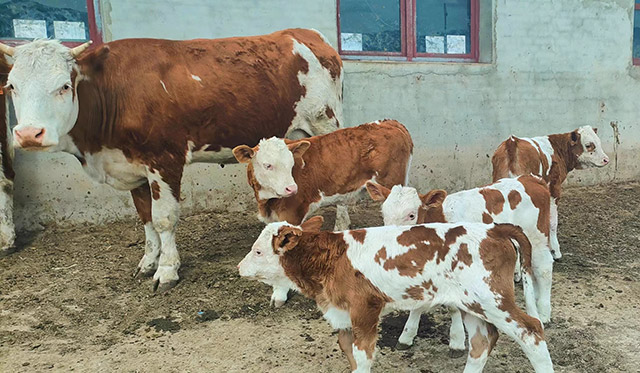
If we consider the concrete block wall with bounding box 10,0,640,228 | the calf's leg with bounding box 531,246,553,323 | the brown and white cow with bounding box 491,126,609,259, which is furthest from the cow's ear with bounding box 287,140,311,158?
the concrete block wall with bounding box 10,0,640,228

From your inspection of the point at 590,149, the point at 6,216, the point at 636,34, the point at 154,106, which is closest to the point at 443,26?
the point at 590,149

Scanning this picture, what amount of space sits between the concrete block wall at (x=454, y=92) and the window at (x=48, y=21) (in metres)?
0.31

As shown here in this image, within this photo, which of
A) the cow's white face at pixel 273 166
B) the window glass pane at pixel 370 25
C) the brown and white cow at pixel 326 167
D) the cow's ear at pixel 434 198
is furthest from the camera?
the window glass pane at pixel 370 25

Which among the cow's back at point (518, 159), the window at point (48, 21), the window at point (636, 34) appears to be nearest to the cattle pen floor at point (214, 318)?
the cow's back at point (518, 159)

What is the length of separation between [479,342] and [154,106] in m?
3.36

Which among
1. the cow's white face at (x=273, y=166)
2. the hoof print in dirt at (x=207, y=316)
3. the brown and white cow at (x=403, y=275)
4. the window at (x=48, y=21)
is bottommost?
the hoof print in dirt at (x=207, y=316)

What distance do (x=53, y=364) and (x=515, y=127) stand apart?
24.9 feet

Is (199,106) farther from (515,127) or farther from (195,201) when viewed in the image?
(515,127)

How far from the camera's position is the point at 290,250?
9.52 ft

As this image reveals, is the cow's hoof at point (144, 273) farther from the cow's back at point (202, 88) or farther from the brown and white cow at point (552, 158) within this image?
the brown and white cow at point (552, 158)

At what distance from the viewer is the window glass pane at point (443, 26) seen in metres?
8.09

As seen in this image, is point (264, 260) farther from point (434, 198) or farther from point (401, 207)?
point (434, 198)

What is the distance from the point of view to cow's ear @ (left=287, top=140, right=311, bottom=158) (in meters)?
4.28

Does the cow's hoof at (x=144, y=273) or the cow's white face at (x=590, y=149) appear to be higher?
the cow's white face at (x=590, y=149)
